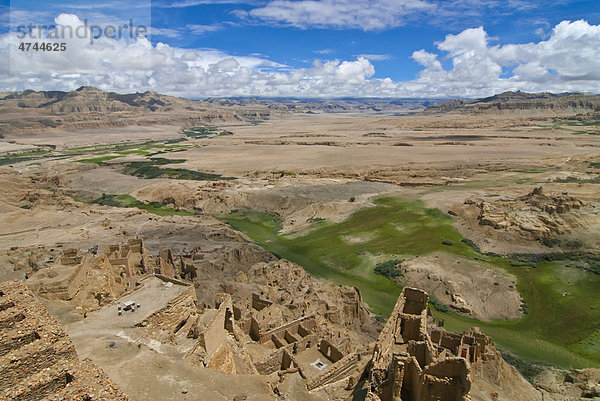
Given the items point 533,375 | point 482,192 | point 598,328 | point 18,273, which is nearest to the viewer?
point 533,375

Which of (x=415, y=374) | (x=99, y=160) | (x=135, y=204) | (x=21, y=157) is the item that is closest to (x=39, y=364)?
(x=415, y=374)

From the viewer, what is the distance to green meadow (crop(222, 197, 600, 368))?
31.7 meters

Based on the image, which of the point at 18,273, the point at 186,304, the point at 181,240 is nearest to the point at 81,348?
the point at 186,304

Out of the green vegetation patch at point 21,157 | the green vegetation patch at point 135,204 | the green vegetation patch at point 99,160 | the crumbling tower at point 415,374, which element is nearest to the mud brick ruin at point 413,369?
the crumbling tower at point 415,374

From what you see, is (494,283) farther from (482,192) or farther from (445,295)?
(482,192)

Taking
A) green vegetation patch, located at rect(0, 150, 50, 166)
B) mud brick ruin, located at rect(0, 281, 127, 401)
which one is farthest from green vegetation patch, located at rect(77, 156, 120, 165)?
mud brick ruin, located at rect(0, 281, 127, 401)

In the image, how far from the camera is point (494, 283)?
40.2m

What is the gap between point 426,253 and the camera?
4803 cm

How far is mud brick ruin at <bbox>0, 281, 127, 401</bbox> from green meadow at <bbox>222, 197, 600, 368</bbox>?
29.9 m

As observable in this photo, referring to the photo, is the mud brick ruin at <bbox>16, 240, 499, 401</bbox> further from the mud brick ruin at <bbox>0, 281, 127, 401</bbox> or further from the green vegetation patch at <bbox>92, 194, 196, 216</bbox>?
the green vegetation patch at <bbox>92, 194, 196, 216</bbox>

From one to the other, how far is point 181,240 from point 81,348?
38.1 meters

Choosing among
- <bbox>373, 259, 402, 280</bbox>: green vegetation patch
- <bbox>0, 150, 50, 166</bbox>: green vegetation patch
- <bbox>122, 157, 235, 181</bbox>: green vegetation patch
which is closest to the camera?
<bbox>373, 259, 402, 280</bbox>: green vegetation patch

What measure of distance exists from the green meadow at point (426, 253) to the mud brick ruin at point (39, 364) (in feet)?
98.2

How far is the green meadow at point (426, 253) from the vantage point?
31688 millimetres
